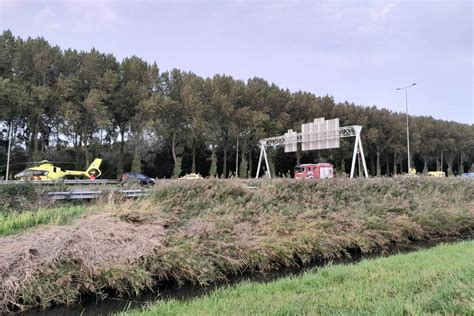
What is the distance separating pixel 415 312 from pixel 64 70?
44.0m

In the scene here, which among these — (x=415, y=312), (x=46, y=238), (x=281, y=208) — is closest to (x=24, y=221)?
(x=46, y=238)

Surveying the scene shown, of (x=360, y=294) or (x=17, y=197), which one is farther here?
(x=17, y=197)

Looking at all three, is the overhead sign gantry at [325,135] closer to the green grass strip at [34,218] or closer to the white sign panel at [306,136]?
the white sign panel at [306,136]

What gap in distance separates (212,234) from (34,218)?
484 cm

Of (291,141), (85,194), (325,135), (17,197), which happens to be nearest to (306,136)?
(325,135)

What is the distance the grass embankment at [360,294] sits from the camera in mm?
5242

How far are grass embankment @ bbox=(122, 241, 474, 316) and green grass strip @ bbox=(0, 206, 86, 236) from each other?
17.4ft

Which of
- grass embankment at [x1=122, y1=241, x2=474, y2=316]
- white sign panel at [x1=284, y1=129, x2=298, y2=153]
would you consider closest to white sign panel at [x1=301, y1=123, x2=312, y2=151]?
white sign panel at [x1=284, y1=129, x2=298, y2=153]

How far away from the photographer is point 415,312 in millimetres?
4824

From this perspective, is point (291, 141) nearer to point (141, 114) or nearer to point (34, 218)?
point (141, 114)

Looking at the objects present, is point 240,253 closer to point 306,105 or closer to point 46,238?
point 46,238

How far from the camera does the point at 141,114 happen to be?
44938mm

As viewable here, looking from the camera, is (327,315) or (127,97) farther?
(127,97)

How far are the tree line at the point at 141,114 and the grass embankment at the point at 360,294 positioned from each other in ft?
102
